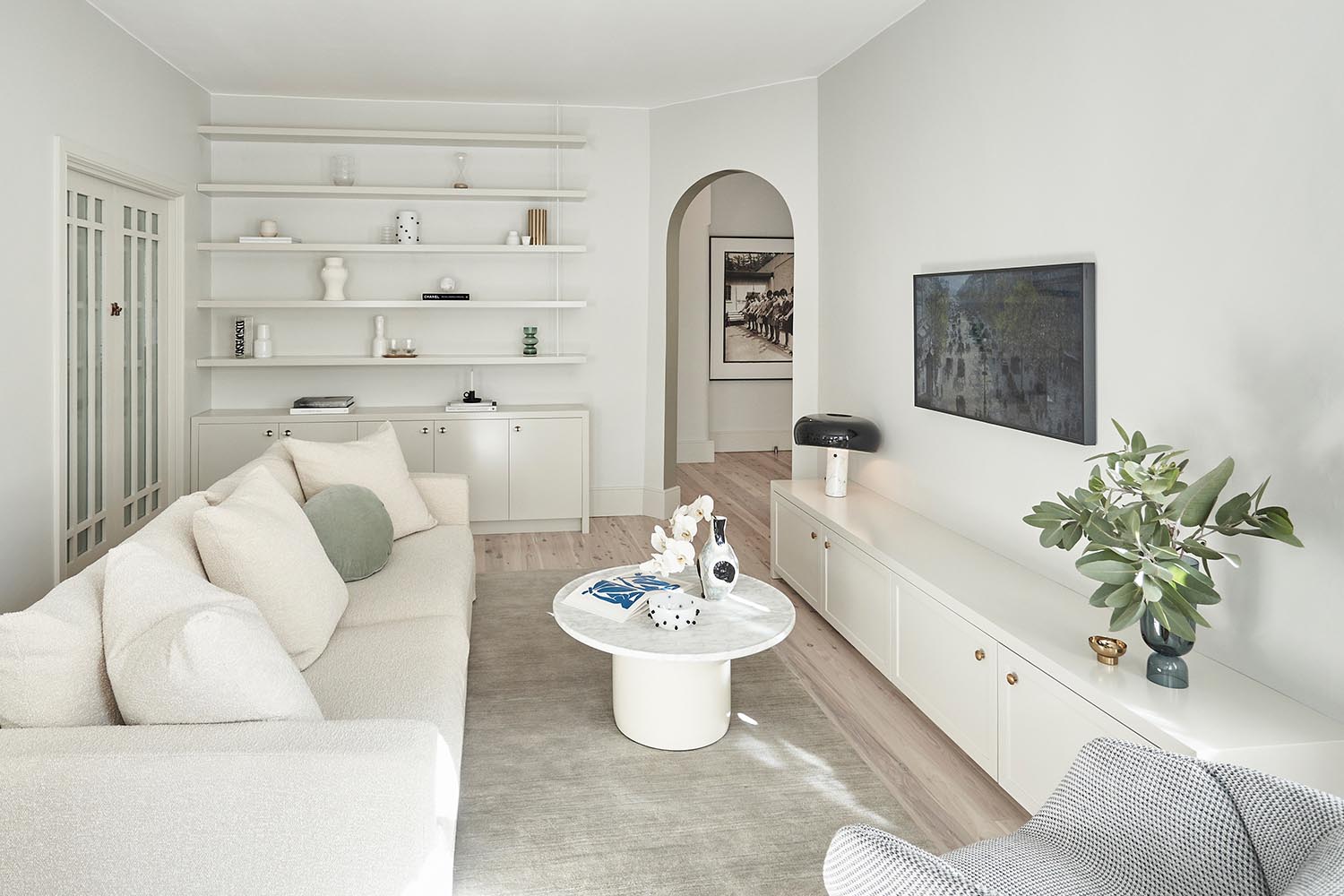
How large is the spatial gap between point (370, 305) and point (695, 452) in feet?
12.4

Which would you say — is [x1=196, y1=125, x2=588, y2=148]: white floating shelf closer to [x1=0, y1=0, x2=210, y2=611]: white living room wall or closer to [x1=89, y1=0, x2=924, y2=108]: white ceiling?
[x1=89, y1=0, x2=924, y2=108]: white ceiling

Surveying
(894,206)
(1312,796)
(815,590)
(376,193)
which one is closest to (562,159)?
(376,193)

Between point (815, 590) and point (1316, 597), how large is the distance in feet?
7.05

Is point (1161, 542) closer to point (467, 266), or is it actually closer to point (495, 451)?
point (495, 451)

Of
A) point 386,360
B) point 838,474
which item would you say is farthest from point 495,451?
point 838,474

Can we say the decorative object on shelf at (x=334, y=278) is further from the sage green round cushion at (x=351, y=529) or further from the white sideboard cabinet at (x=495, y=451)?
the sage green round cushion at (x=351, y=529)

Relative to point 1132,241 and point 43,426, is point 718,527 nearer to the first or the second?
point 1132,241

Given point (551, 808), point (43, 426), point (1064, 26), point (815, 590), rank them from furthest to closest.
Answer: point (815, 590), point (43, 426), point (1064, 26), point (551, 808)

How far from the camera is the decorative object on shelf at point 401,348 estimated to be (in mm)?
5754

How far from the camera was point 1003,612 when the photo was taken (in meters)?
2.63

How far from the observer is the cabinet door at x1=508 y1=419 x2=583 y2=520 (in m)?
5.64

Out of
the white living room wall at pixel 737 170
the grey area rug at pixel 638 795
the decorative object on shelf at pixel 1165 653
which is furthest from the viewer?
the white living room wall at pixel 737 170

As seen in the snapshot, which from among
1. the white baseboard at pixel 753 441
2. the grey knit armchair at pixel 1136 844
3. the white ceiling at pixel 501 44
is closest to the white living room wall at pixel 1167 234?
the white ceiling at pixel 501 44

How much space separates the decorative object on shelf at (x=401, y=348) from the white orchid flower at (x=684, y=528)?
3.23 m
